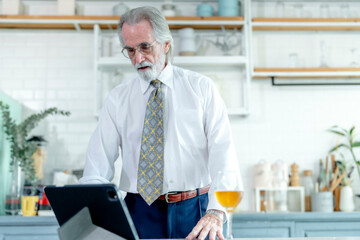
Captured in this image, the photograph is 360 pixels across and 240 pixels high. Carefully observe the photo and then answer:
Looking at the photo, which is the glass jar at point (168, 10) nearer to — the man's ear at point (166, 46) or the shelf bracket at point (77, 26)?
the shelf bracket at point (77, 26)

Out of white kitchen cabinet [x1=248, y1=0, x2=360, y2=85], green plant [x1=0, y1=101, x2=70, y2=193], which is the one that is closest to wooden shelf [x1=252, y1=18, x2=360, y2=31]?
white kitchen cabinet [x1=248, y1=0, x2=360, y2=85]

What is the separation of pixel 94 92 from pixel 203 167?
2.01 metres

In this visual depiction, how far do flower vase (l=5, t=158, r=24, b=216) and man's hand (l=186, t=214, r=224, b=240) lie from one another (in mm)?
2104

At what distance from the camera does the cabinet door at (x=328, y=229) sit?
3342 mm

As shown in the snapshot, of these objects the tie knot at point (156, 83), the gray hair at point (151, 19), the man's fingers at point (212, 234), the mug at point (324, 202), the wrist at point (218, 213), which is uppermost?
the gray hair at point (151, 19)

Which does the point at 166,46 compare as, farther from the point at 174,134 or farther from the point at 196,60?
the point at 196,60

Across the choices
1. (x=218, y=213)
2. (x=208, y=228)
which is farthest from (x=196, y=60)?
(x=208, y=228)

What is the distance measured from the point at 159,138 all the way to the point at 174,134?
73 mm

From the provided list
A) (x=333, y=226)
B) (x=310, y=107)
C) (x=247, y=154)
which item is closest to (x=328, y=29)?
(x=310, y=107)

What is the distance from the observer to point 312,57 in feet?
13.8

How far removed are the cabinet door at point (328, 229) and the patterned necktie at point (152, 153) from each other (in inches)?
66.2

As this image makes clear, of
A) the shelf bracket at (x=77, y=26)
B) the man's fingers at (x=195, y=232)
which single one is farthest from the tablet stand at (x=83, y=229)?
the shelf bracket at (x=77, y=26)

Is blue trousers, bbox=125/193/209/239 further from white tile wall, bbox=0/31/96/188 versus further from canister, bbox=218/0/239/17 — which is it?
canister, bbox=218/0/239/17

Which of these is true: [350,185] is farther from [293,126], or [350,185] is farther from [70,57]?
[70,57]
